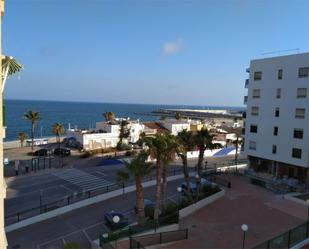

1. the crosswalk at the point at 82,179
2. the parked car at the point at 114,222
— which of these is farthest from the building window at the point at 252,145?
the parked car at the point at 114,222

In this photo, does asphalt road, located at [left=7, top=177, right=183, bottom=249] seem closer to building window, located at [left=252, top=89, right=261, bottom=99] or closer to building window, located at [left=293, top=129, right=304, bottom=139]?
building window, located at [left=293, top=129, right=304, bottom=139]

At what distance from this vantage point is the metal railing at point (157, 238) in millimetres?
19778

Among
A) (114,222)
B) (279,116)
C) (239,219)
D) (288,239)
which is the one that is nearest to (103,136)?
(279,116)

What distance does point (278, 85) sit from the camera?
130 feet

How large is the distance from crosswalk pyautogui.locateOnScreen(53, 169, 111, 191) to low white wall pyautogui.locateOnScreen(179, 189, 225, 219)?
12869 mm

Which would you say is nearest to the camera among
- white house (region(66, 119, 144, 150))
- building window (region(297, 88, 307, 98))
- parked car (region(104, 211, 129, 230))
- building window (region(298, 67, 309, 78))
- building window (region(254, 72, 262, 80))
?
parked car (region(104, 211, 129, 230))

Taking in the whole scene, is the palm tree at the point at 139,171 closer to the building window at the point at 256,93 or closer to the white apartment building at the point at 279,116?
the white apartment building at the point at 279,116

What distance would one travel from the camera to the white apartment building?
122 ft

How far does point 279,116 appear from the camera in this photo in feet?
131

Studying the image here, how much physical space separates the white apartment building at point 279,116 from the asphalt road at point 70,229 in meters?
19.8

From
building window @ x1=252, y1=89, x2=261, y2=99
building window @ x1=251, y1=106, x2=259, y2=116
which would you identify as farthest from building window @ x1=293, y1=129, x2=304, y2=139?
building window @ x1=252, y1=89, x2=261, y2=99

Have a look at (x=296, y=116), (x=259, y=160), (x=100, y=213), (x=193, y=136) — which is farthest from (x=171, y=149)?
(x=259, y=160)

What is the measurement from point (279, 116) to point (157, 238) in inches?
998

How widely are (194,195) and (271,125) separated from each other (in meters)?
16.9
